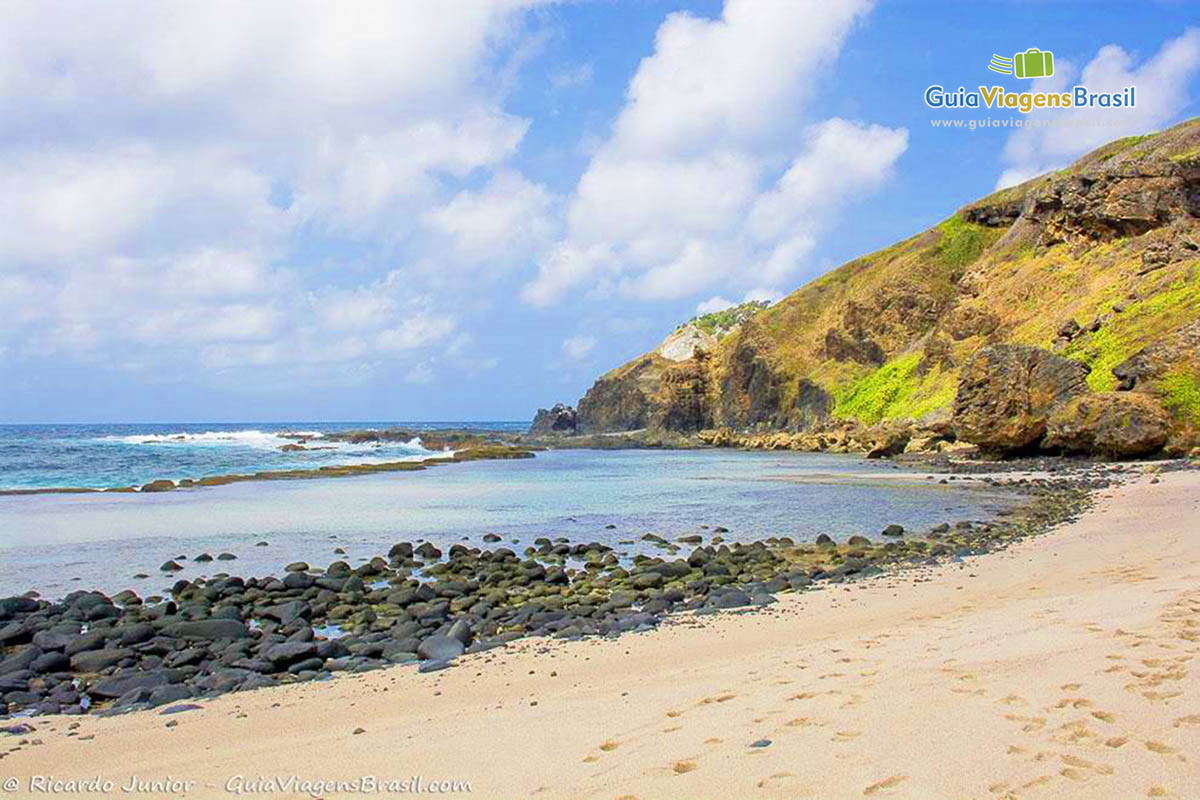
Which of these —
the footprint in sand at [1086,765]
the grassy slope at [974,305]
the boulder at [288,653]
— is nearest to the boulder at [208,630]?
the boulder at [288,653]

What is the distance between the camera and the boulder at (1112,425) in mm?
31562

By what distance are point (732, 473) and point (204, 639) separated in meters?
35.8

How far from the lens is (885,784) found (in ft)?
15.4

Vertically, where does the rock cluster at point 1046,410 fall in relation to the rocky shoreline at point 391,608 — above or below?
above

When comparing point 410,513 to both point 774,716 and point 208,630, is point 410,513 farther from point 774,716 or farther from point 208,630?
point 774,716

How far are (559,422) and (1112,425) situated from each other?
92.1 meters

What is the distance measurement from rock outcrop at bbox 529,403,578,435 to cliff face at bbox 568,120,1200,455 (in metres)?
4.12

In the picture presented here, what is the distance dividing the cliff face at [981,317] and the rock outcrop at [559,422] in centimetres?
412

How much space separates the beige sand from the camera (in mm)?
4879

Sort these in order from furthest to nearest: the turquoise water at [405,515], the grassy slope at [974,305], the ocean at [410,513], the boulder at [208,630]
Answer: the grassy slope at [974,305]
the ocean at [410,513]
the turquoise water at [405,515]
the boulder at [208,630]

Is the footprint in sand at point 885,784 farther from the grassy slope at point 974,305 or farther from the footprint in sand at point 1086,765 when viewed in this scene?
the grassy slope at point 974,305

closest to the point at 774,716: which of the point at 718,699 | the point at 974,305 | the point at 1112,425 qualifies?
the point at 718,699

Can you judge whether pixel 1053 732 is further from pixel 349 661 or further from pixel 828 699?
pixel 349 661

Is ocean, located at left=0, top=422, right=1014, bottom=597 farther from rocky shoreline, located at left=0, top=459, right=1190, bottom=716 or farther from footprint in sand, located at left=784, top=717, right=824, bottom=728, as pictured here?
footprint in sand, located at left=784, top=717, right=824, bottom=728
